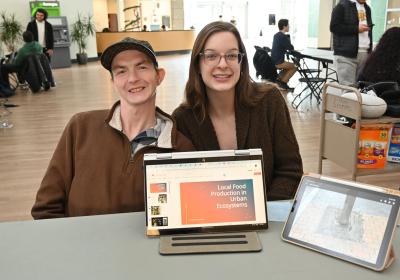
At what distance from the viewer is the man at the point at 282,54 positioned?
7926mm

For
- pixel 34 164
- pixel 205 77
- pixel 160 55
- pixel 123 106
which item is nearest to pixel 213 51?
pixel 205 77

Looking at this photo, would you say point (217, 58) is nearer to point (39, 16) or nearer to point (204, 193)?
point (204, 193)

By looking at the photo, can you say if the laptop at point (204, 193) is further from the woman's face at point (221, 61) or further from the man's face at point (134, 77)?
the woman's face at point (221, 61)

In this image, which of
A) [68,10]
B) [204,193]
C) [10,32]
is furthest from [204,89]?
[68,10]

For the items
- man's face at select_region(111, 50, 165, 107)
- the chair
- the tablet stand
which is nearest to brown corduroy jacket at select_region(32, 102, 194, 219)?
man's face at select_region(111, 50, 165, 107)

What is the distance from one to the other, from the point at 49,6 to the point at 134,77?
12869mm

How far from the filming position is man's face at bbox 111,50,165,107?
148 cm

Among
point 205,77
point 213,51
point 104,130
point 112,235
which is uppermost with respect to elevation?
point 213,51

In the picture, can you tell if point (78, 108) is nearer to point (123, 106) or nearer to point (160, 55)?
point (123, 106)

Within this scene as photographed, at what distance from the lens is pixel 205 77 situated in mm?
1655

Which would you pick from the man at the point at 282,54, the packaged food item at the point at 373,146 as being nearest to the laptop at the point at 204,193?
the packaged food item at the point at 373,146

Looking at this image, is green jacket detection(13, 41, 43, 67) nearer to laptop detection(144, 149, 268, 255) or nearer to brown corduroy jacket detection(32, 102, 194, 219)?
brown corduroy jacket detection(32, 102, 194, 219)

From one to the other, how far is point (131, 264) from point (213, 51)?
92 centimetres

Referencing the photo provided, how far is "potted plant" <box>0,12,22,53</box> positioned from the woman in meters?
11.1
